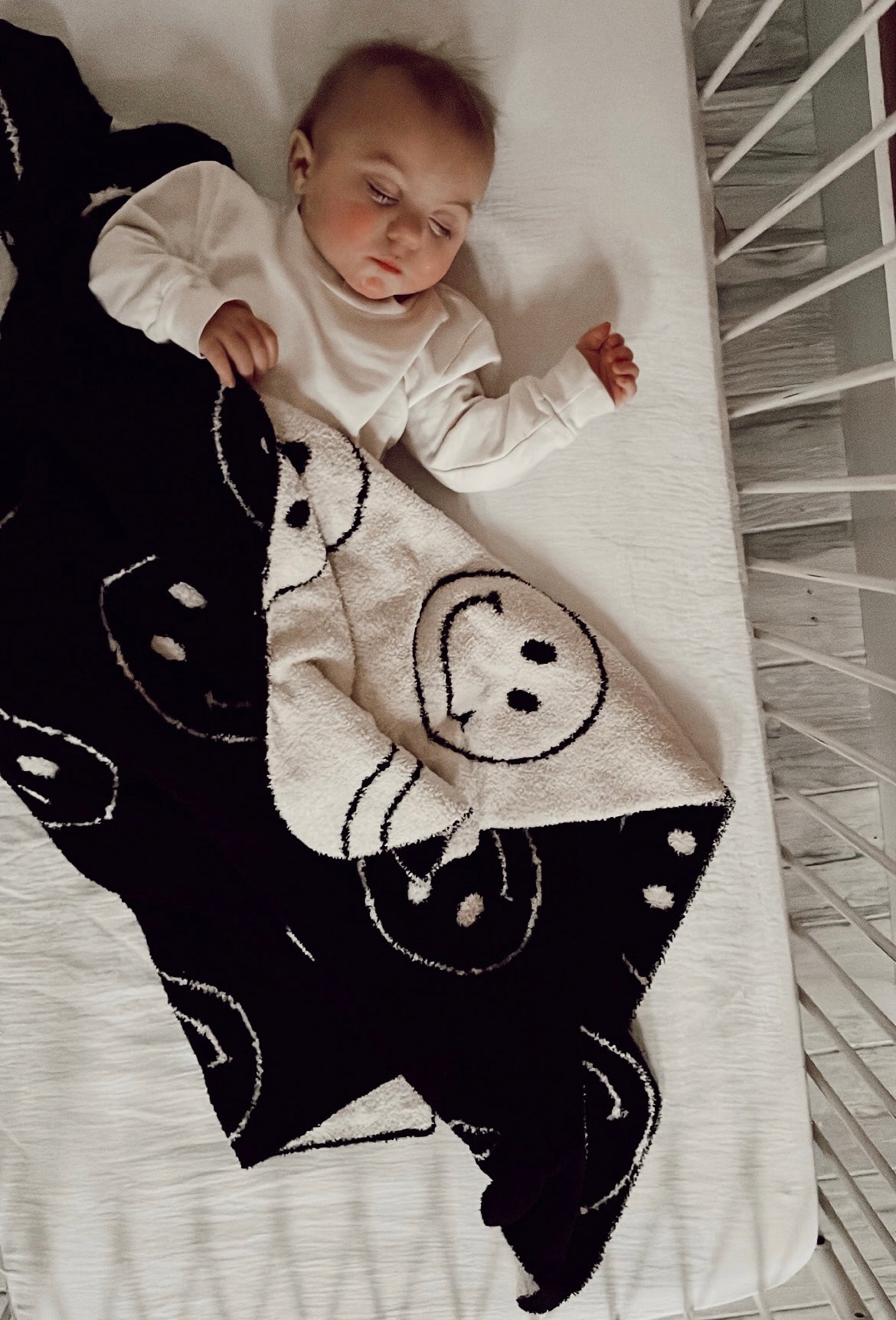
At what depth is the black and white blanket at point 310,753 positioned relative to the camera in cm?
81

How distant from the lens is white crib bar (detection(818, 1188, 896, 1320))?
73cm

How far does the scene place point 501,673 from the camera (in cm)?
86

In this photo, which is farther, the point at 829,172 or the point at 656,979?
the point at 656,979

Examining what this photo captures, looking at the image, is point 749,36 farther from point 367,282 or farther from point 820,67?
point 367,282

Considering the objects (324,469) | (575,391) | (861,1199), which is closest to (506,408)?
(575,391)

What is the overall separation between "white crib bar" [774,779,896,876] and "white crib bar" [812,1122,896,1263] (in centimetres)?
19

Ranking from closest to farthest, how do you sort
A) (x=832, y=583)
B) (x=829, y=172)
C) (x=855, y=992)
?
(x=829, y=172)
(x=855, y=992)
(x=832, y=583)

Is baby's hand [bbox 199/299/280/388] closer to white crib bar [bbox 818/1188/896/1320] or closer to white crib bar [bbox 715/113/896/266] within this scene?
white crib bar [bbox 715/113/896/266]

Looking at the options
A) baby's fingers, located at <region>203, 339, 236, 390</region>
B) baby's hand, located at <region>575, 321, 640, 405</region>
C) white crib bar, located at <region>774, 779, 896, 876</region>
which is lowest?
white crib bar, located at <region>774, 779, 896, 876</region>

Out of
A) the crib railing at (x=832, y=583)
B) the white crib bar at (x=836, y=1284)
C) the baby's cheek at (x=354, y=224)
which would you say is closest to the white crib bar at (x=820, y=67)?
the crib railing at (x=832, y=583)

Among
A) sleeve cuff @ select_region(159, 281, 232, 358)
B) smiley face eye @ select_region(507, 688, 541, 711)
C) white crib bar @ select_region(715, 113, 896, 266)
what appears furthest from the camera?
smiley face eye @ select_region(507, 688, 541, 711)

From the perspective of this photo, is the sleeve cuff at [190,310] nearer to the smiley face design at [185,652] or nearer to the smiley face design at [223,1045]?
the smiley face design at [185,652]

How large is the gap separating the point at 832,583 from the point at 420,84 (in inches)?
25.8

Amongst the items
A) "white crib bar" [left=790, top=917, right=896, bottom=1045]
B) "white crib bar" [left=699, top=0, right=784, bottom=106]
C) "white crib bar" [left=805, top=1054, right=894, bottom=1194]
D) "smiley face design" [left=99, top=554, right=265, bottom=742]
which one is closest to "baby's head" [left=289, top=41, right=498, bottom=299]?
"white crib bar" [left=699, top=0, right=784, bottom=106]
